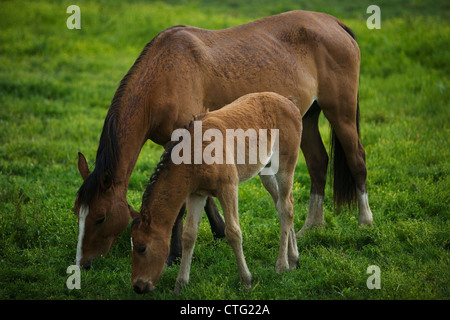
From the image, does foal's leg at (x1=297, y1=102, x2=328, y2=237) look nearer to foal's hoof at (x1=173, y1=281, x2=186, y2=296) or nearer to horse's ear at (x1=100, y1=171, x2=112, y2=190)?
foal's hoof at (x1=173, y1=281, x2=186, y2=296)

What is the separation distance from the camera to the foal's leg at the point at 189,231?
194 inches

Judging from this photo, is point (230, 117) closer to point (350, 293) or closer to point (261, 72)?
point (261, 72)

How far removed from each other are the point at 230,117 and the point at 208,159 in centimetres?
60

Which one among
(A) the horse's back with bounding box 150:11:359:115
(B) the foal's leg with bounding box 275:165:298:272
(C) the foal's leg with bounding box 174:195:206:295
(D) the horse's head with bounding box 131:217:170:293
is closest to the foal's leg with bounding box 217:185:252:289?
(C) the foal's leg with bounding box 174:195:206:295

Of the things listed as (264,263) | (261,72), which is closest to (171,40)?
(261,72)

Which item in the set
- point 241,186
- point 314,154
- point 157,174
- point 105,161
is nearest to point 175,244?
point 105,161

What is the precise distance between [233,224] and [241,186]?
291cm

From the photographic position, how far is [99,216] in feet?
16.3

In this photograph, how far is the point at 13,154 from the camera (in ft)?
28.8

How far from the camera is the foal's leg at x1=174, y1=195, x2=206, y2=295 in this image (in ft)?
16.2

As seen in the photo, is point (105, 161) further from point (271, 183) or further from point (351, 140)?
point (351, 140)

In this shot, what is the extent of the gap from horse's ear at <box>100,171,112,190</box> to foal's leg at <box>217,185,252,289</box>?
3.42 ft

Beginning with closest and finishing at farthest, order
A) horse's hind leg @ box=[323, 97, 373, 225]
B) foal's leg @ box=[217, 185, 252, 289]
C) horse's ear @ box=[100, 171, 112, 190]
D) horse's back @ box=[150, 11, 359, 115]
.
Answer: foal's leg @ box=[217, 185, 252, 289] < horse's ear @ box=[100, 171, 112, 190] < horse's back @ box=[150, 11, 359, 115] < horse's hind leg @ box=[323, 97, 373, 225]

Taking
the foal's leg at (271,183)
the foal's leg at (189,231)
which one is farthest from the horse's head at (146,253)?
the foal's leg at (271,183)
